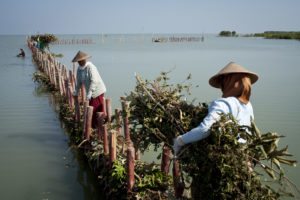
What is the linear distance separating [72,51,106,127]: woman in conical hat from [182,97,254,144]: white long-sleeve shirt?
3.71 metres

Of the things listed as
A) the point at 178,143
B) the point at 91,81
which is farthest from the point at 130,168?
the point at 91,81

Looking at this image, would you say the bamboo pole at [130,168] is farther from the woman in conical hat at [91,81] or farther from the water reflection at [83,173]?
the woman in conical hat at [91,81]

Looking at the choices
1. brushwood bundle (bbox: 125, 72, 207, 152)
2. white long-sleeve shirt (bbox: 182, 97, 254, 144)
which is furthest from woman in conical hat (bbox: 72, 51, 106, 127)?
white long-sleeve shirt (bbox: 182, 97, 254, 144)

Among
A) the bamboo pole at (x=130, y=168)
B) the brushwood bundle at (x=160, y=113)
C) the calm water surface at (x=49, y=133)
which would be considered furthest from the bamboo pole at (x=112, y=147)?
the calm water surface at (x=49, y=133)

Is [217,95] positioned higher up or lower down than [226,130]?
lower down

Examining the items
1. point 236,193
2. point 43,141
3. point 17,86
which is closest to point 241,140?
point 236,193

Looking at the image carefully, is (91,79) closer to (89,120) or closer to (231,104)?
(89,120)

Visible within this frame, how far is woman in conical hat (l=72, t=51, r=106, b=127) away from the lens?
5.69m

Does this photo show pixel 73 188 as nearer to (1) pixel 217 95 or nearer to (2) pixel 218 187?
(2) pixel 218 187

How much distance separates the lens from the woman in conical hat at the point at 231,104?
88.7 inches

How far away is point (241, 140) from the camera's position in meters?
2.48

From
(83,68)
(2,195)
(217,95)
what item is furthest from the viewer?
(217,95)

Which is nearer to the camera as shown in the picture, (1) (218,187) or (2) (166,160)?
(1) (218,187)

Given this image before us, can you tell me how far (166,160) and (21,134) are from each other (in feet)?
16.9
